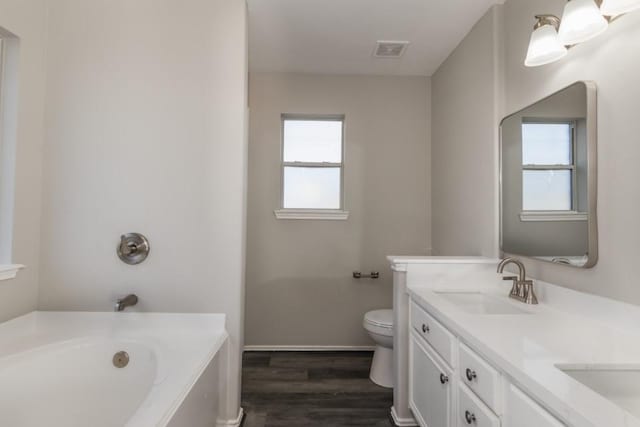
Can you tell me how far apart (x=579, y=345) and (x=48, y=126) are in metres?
2.66

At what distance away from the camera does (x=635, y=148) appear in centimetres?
117

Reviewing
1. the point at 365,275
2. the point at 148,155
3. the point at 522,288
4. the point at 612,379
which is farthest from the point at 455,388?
the point at 148,155

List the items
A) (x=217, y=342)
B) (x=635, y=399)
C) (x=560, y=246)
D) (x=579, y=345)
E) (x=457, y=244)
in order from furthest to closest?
(x=457, y=244)
(x=217, y=342)
(x=560, y=246)
(x=579, y=345)
(x=635, y=399)

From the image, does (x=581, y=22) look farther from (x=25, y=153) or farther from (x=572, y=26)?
(x=25, y=153)

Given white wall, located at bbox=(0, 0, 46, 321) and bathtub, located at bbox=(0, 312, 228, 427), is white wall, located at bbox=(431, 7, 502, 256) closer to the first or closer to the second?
bathtub, located at bbox=(0, 312, 228, 427)

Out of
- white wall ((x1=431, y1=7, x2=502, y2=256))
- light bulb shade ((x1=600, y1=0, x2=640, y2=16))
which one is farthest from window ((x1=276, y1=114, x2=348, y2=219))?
light bulb shade ((x1=600, y1=0, x2=640, y2=16))

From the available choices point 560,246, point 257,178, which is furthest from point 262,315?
point 560,246

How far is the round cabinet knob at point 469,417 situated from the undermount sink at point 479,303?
45cm

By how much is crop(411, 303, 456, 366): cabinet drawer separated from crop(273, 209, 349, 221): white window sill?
4.04ft

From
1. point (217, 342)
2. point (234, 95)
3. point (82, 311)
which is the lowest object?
point (217, 342)

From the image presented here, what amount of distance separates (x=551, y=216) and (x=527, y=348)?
0.86 metres

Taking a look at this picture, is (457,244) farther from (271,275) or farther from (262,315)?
(262,315)

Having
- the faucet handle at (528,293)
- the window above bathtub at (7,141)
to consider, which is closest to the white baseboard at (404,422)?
the faucet handle at (528,293)

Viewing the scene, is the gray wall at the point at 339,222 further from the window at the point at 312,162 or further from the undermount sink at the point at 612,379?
the undermount sink at the point at 612,379
